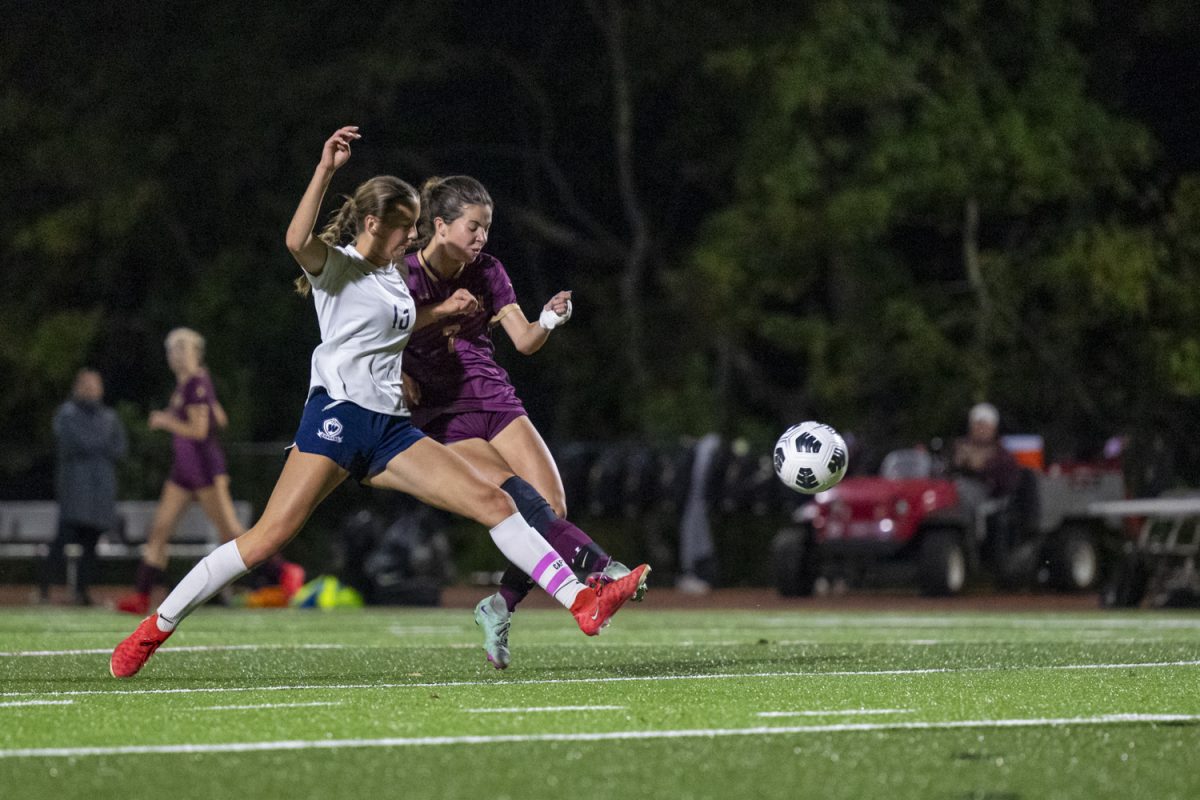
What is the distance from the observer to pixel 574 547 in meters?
8.72

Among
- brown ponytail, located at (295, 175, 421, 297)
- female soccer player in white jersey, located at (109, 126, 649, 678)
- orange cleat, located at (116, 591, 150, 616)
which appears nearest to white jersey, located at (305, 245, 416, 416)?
female soccer player in white jersey, located at (109, 126, 649, 678)

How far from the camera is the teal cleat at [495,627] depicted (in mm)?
8766

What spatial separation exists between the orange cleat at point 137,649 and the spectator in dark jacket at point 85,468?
10.6m

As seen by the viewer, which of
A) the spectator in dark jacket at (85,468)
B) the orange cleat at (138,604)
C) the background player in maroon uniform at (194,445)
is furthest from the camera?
the spectator in dark jacket at (85,468)

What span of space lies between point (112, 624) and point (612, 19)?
59.8 ft

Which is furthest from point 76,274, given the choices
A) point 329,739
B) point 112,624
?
point 329,739

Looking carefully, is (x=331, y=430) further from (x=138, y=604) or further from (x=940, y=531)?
(x=940, y=531)

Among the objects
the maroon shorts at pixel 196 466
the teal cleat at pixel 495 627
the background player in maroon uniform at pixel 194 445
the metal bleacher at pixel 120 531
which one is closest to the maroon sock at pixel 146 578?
the background player in maroon uniform at pixel 194 445

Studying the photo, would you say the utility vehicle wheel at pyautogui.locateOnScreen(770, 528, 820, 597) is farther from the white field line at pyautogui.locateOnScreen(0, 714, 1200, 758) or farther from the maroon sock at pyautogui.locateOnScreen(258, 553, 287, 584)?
the white field line at pyautogui.locateOnScreen(0, 714, 1200, 758)

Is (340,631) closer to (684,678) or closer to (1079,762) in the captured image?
(684,678)

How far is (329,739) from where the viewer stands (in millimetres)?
5836

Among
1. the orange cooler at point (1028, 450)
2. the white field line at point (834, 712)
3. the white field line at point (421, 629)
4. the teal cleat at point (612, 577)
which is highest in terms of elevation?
the orange cooler at point (1028, 450)

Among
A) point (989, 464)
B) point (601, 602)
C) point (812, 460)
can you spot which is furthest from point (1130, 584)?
point (601, 602)

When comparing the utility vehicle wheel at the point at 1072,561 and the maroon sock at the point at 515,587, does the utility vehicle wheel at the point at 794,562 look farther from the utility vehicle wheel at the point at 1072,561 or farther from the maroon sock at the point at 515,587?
the maroon sock at the point at 515,587
